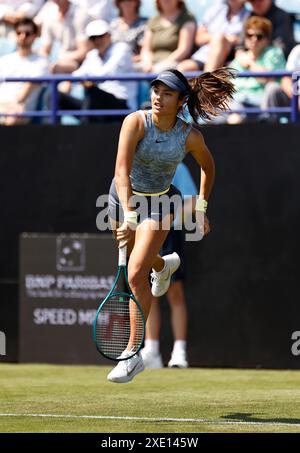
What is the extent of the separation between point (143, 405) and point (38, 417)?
963 millimetres

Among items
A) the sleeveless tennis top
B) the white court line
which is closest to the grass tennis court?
the white court line

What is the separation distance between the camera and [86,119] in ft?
39.8

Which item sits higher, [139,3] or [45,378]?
[139,3]

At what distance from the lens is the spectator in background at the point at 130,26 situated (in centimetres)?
1263

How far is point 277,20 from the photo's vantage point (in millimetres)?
11750

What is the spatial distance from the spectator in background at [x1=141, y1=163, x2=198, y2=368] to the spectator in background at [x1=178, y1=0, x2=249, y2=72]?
1260 millimetres

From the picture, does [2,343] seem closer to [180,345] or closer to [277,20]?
[180,345]

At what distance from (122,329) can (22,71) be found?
537cm

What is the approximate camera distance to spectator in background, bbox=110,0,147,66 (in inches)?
497

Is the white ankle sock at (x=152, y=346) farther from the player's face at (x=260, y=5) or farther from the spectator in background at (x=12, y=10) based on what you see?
the spectator in background at (x=12, y=10)
